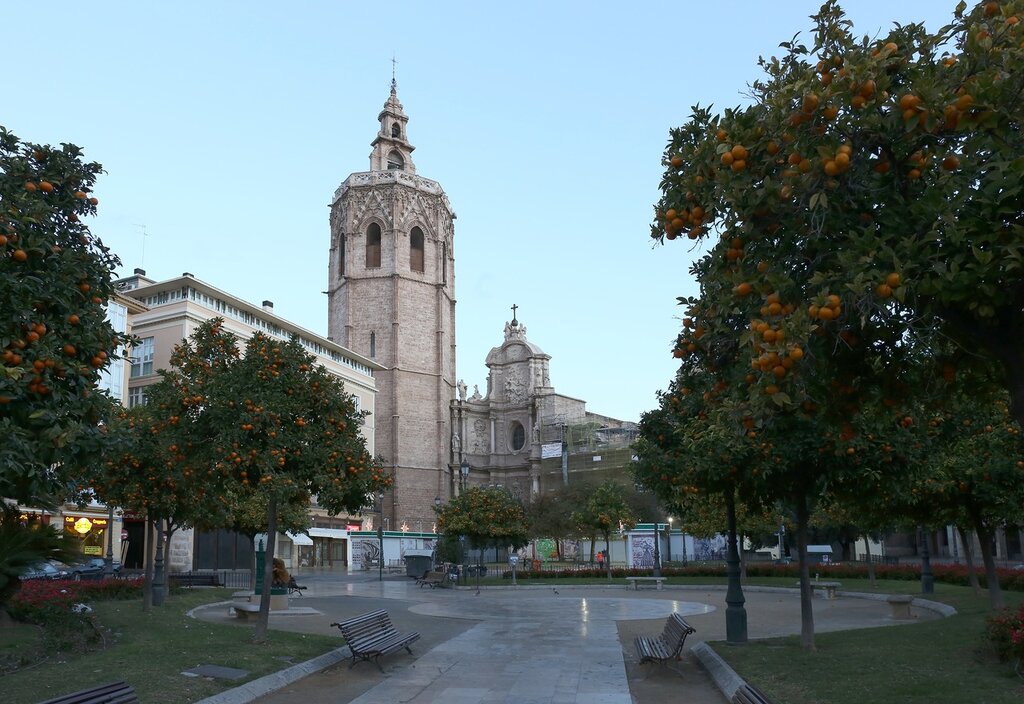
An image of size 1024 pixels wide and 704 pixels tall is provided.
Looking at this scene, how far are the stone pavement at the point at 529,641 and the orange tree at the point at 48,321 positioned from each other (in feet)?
13.4

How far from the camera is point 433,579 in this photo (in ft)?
124

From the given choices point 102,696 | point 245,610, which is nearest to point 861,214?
point 102,696

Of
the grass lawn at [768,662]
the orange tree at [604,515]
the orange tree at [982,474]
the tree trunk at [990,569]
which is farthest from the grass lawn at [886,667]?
the orange tree at [604,515]

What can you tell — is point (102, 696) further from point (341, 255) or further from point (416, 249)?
point (341, 255)

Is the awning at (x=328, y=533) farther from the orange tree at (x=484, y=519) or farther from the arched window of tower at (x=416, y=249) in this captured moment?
the arched window of tower at (x=416, y=249)

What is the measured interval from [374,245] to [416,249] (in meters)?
3.98

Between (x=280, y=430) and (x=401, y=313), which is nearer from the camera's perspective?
(x=280, y=430)

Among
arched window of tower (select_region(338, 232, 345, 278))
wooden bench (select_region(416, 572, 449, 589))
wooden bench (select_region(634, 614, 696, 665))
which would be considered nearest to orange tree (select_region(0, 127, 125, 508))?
wooden bench (select_region(634, 614, 696, 665))

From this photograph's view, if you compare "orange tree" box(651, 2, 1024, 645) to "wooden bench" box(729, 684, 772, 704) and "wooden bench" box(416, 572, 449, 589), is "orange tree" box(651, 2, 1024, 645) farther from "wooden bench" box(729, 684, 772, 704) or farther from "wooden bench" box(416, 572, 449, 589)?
"wooden bench" box(416, 572, 449, 589)

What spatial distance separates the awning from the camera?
60.9m

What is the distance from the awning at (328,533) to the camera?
60.9 m

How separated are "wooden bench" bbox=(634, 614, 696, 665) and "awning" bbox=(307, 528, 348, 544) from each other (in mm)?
49408

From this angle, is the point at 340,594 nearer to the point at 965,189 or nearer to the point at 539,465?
the point at 965,189

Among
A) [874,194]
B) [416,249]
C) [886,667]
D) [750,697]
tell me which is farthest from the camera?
[416,249]
